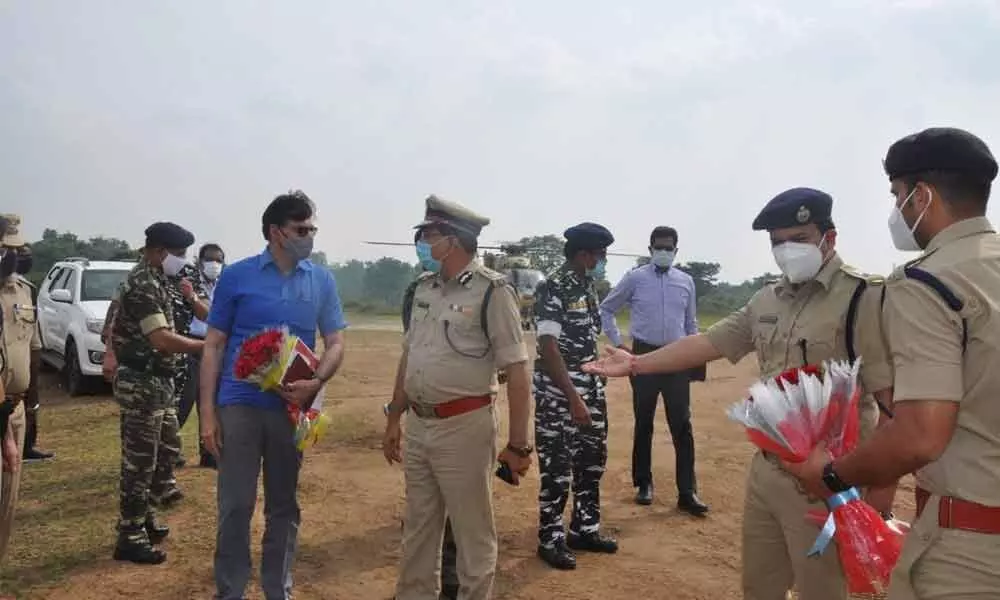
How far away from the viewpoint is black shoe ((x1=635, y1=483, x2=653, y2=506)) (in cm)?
650

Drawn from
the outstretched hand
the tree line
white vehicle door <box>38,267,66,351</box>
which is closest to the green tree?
the tree line

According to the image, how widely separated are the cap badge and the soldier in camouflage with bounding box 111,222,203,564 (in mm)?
3522

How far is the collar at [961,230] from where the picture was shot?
6.45ft

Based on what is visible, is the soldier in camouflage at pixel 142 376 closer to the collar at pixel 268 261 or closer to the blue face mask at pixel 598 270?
the collar at pixel 268 261

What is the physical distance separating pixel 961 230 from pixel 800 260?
Answer: 102cm

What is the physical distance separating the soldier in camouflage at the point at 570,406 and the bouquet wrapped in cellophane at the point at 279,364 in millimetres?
1723

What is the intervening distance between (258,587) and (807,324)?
3531 millimetres

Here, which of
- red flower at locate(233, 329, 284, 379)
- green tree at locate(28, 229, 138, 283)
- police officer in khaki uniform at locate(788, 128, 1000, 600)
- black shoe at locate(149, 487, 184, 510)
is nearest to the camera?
police officer in khaki uniform at locate(788, 128, 1000, 600)

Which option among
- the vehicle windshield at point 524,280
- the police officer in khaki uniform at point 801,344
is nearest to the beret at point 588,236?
the police officer in khaki uniform at point 801,344

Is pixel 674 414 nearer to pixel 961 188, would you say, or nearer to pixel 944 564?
pixel 944 564

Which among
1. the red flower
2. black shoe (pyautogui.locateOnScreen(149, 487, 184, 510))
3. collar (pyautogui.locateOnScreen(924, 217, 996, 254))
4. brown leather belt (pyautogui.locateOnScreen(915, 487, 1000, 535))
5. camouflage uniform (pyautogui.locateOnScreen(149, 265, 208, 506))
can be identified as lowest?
black shoe (pyautogui.locateOnScreen(149, 487, 184, 510))

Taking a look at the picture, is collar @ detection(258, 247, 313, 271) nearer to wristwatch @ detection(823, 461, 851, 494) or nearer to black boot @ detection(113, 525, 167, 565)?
black boot @ detection(113, 525, 167, 565)

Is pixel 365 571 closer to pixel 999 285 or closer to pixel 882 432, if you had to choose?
pixel 882 432

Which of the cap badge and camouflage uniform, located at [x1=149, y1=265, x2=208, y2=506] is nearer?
the cap badge
